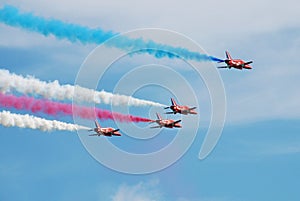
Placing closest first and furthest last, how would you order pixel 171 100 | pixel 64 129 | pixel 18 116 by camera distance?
pixel 18 116 → pixel 64 129 → pixel 171 100

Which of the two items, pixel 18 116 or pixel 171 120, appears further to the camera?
pixel 171 120

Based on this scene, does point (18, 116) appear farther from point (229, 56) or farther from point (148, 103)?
point (229, 56)

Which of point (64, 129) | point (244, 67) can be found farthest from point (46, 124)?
point (244, 67)

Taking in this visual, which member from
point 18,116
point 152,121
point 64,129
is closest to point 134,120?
point 152,121

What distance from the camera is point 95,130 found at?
423 feet

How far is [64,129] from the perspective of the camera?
123 meters

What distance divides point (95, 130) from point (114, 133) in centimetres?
309

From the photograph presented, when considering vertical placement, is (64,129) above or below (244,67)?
below

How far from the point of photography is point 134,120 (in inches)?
5032

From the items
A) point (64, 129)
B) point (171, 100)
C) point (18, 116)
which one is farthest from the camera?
point (171, 100)

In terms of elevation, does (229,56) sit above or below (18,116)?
above

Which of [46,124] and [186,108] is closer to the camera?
[46,124]

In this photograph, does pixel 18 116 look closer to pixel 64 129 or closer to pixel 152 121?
pixel 64 129

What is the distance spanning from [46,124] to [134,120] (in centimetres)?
1410
